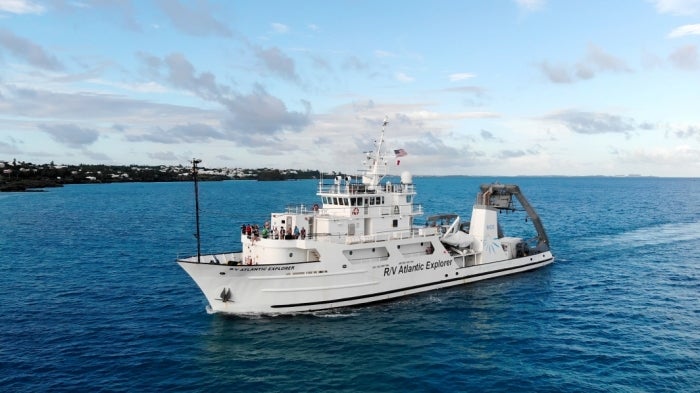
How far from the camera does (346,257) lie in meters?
31.8

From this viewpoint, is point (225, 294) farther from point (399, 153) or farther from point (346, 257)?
point (399, 153)

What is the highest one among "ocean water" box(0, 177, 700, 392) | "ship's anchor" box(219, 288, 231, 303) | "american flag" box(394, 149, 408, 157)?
"american flag" box(394, 149, 408, 157)

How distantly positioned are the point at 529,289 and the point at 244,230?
21150mm

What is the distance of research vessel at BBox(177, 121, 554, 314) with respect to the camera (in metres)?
29.3

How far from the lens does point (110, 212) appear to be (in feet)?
304

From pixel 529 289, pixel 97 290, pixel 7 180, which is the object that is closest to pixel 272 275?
pixel 97 290

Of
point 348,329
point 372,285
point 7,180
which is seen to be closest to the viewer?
point 348,329

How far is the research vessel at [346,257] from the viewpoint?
96.1 ft

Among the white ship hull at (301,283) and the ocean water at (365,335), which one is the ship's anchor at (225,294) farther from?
the ocean water at (365,335)

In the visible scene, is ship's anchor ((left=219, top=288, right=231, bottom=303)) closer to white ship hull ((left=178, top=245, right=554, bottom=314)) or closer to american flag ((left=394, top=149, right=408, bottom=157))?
white ship hull ((left=178, top=245, right=554, bottom=314))

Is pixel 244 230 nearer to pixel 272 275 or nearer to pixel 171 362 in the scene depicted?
pixel 272 275

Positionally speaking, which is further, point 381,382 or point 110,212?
point 110,212

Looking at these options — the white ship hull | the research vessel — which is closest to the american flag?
the research vessel

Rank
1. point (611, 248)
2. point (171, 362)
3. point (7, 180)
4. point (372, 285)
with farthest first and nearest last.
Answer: point (7, 180) → point (611, 248) → point (372, 285) → point (171, 362)
